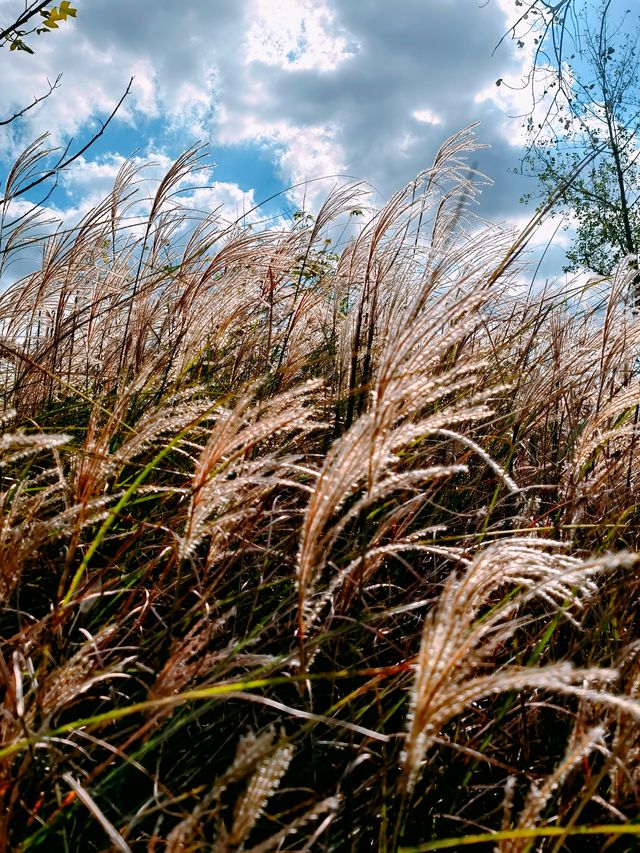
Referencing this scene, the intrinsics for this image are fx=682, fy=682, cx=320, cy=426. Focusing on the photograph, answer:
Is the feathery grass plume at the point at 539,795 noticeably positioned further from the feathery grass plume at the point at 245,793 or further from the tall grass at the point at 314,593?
the feathery grass plume at the point at 245,793

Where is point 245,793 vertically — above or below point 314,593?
below

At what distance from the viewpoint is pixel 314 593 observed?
131 centimetres

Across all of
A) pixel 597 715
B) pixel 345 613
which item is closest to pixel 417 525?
pixel 345 613

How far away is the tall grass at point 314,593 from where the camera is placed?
39.5 inches

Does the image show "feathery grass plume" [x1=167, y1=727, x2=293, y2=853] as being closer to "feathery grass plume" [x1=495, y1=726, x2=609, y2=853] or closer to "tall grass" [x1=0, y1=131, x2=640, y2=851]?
"tall grass" [x1=0, y1=131, x2=640, y2=851]

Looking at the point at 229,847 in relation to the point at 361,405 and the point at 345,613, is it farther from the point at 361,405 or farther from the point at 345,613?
the point at 361,405

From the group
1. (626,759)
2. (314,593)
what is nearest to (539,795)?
(626,759)

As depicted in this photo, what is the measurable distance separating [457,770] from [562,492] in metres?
1.09

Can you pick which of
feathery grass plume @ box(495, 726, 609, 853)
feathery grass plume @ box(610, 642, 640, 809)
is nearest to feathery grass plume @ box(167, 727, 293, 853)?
feathery grass plume @ box(495, 726, 609, 853)

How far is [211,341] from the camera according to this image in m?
2.52

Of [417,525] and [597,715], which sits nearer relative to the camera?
[597,715]

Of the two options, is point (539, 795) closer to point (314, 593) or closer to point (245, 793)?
point (245, 793)

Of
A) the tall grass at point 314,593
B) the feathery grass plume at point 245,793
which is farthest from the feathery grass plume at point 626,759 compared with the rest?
the feathery grass plume at point 245,793

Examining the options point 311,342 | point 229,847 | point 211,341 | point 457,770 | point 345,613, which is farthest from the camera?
point 311,342
